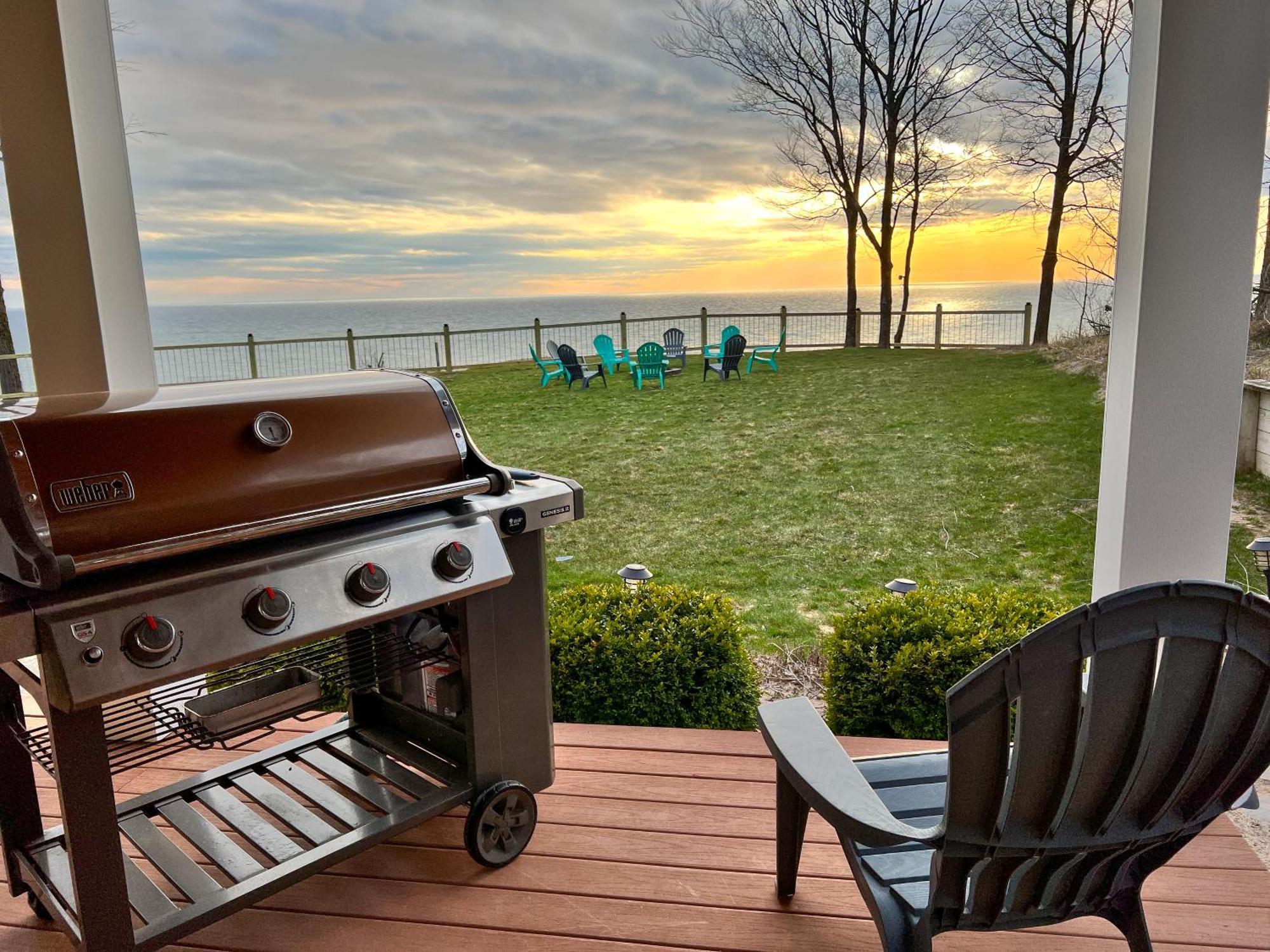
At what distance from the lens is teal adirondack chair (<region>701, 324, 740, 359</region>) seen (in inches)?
172

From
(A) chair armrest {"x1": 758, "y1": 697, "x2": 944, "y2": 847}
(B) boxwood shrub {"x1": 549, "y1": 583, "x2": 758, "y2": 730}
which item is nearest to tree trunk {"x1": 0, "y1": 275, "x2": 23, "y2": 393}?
(B) boxwood shrub {"x1": 549, "y1": 583, "x2": 758, "y2": 730}

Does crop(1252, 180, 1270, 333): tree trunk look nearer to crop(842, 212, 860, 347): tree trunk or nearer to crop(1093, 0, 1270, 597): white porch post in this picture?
crop(1093, 0, 1270, 597): white porch post

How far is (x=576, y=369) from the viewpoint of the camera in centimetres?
452

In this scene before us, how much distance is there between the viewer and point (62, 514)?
126 centimetres

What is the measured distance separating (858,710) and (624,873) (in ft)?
2.98

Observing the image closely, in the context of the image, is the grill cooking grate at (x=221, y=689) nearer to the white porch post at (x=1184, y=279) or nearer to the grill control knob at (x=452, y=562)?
the grill control knob at (x=452, y=562)

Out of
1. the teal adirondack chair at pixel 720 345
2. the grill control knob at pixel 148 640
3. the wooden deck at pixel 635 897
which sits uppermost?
A: the teal adirondack chair at pixel 720 345

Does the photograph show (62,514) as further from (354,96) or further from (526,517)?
(354,96)

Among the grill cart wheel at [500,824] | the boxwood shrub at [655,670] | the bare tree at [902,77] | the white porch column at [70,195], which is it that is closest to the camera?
the grill cart wheel at [500,824]

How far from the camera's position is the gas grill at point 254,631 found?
1.27m

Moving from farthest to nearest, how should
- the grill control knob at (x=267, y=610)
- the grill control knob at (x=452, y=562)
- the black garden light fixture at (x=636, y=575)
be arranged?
the black garden light fixture at (x=636, y=575), the grill control knob at (x=452, y=562), the grill control knob at (x=267, y=610)

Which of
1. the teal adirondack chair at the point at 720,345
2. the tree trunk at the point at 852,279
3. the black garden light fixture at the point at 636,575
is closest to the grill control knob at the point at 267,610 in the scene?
the black garden light fixture at the point at 636,575

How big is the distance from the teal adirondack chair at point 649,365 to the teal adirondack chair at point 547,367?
1.29 feet

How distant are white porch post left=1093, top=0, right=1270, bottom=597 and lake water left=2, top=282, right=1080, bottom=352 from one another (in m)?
1.38
